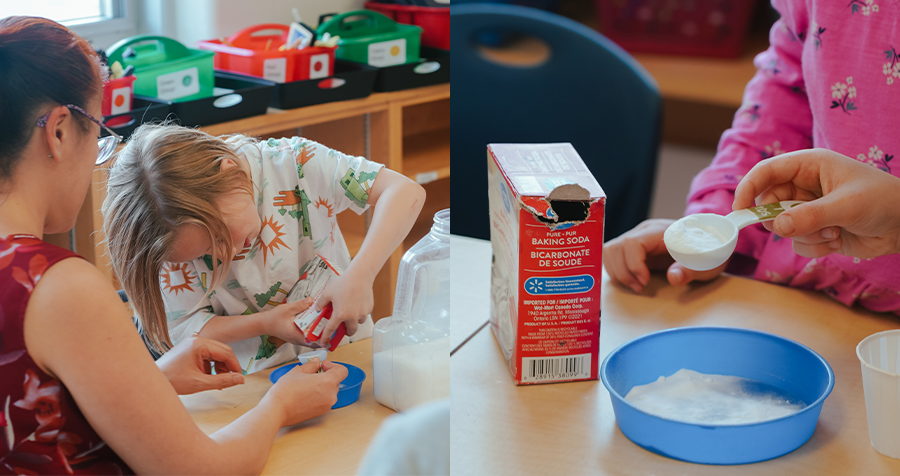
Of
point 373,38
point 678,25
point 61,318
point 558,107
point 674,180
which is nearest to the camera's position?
point 61,318

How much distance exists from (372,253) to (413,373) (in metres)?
0.09

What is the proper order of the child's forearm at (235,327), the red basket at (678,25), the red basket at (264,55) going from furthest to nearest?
the red basket at (678,25), the red basket at (264,55), the child's forearm at (235,327)

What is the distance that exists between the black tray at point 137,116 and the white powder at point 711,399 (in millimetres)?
467

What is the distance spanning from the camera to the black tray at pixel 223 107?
602 millimetres

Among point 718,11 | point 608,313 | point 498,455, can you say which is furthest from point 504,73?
point 498,455

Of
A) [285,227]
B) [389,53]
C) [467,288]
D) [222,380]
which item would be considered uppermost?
[389,53]

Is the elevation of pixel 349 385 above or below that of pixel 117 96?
below

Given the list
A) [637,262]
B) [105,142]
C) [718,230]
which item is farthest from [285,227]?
[637,262]

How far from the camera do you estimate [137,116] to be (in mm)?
580

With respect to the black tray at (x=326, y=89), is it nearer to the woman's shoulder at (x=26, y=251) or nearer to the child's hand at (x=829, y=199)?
the woman's shoulder at (x=26, y=251)

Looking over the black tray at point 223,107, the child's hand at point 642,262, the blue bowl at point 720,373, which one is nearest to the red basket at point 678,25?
the child's hand at point 642,262

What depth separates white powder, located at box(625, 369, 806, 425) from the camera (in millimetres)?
626

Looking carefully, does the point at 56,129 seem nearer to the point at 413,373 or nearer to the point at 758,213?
the point at 413,373

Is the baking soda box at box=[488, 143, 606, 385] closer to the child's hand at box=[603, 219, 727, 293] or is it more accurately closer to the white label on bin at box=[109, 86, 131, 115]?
the child's hand at box=[603, 219, 727, 293]
